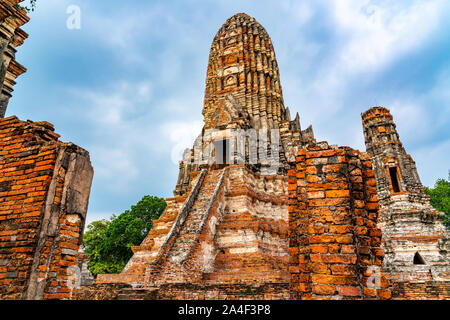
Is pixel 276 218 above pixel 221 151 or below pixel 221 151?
below

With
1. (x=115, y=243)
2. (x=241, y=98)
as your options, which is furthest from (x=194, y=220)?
(x=115, y=243)

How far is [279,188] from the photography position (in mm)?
14359

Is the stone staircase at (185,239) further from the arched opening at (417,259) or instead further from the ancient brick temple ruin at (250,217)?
the arched opening at (417,259)

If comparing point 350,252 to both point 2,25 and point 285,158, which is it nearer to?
point 2,25

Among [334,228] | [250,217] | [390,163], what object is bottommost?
[334,228]

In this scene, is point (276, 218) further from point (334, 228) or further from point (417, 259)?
point (334, 228)

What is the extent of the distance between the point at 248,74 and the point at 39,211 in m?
18.1

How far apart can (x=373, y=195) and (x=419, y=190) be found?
1169 cm

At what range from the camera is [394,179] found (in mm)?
13547

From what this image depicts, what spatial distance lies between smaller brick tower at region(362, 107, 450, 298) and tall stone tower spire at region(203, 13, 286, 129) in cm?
700

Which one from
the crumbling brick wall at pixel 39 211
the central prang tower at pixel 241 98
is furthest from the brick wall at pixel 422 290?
the crumbling brick wall at pixel 39 211

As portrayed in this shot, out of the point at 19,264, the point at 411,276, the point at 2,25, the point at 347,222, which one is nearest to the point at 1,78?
the point at 2,25

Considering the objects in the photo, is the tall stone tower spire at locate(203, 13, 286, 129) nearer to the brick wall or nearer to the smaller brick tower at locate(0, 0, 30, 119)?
the brick wall

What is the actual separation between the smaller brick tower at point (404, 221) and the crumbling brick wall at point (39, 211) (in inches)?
366
